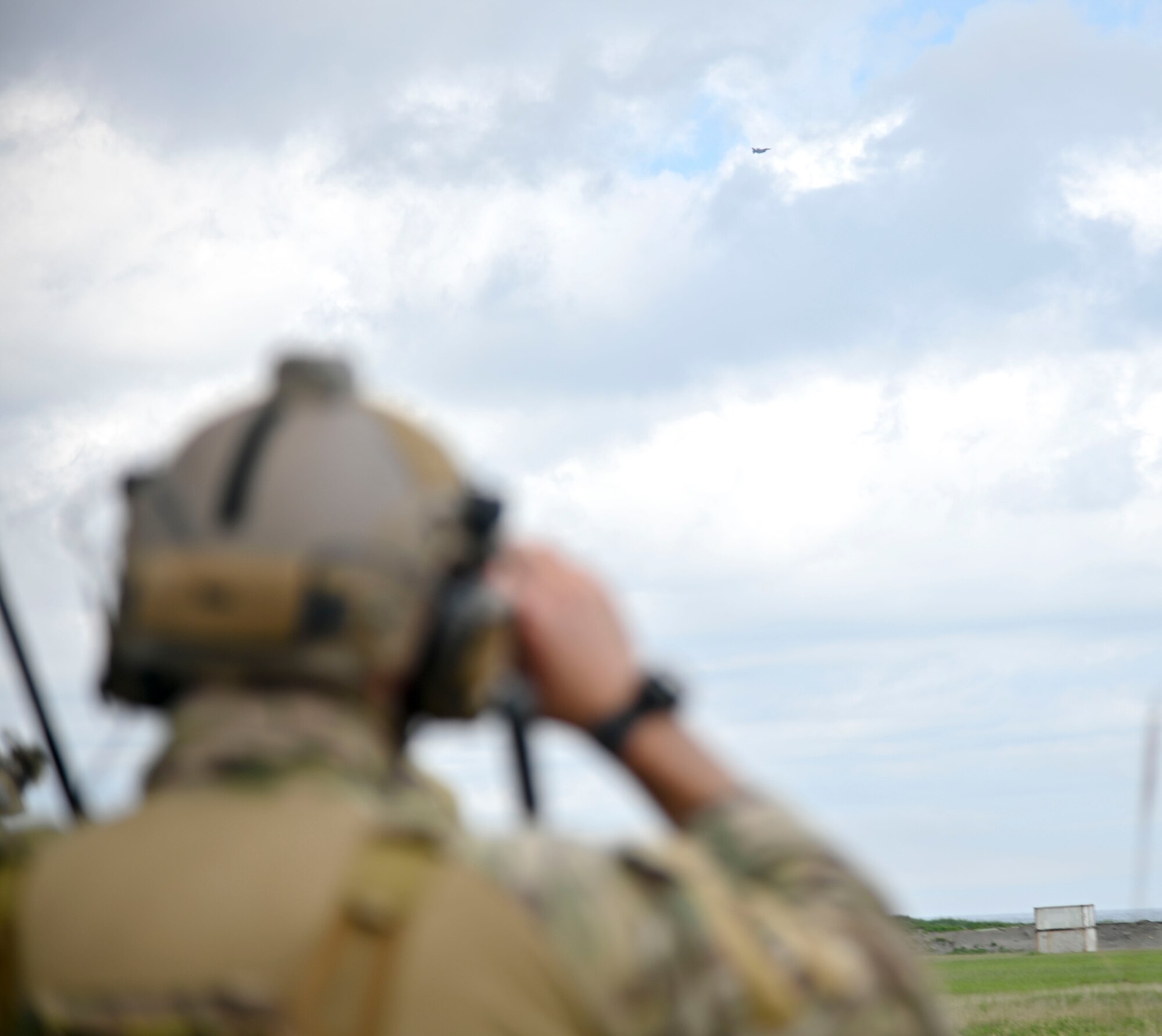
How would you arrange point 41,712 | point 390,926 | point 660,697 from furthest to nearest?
1. point 41,712
2. point 660,697
3. point 390,926

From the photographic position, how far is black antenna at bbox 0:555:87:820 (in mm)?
3957

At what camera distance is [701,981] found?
2230 mm

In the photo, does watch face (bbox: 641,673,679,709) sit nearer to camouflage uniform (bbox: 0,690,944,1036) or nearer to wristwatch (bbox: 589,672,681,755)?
wristwatch (bbox: 589,672,681,755)

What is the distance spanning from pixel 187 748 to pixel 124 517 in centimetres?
43

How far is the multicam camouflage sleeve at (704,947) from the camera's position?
2.22 m

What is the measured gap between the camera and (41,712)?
4457 mm

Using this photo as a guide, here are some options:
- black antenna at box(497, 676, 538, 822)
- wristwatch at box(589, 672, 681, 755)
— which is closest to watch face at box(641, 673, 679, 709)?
wristwatch at box(589, 672, 681, 755)

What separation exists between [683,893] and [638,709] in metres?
0.37

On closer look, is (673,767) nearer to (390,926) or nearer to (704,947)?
(704,947)

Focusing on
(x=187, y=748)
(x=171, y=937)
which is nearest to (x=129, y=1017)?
(x=171, y=937)

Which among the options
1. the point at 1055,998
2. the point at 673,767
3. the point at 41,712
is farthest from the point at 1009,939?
the point at 673,767

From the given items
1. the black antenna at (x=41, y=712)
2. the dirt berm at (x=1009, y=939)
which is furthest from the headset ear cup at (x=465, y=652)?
the dirt berm at (x=1009, y=939)

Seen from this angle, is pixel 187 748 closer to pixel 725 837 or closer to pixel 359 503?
pixel 359 503

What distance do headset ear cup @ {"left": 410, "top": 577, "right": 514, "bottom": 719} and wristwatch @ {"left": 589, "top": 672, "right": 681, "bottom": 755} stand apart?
0.59 feet
